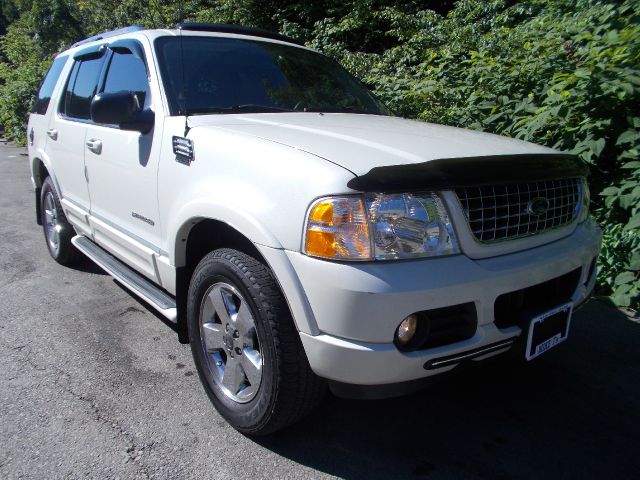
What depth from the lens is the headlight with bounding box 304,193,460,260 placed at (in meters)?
1.79

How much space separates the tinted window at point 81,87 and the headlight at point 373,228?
2.59 metres

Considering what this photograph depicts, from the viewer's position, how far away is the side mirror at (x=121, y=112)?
8.55 ft

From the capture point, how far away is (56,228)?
14.9 feet

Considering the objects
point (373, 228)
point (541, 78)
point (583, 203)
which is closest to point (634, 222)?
point (583, 203)

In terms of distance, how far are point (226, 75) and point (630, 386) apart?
2841 millimetres

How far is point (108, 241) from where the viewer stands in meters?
3.45

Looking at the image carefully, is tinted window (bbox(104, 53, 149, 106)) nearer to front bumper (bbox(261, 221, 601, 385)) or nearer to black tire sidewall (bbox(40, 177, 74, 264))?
black tire sidewall (bbox(40, 177, 74, 264))

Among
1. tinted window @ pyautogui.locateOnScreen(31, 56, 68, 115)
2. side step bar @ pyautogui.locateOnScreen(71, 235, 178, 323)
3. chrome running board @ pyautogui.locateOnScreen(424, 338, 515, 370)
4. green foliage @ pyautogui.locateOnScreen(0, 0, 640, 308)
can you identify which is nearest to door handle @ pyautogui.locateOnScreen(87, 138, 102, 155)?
side step bar @ pyautogui.locateOnScreen(71, 235, 178, 323)

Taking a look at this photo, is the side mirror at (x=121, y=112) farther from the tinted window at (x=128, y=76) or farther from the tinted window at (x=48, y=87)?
the tinted window at (x=48, y=87)

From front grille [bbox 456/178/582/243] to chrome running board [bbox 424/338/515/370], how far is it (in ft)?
1.31

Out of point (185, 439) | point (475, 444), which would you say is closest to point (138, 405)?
point (185, 439)

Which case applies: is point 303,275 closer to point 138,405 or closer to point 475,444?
point 475,444

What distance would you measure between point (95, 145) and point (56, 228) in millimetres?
1597

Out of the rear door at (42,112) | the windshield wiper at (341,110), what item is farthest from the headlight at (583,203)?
the rear door at (42,112)
